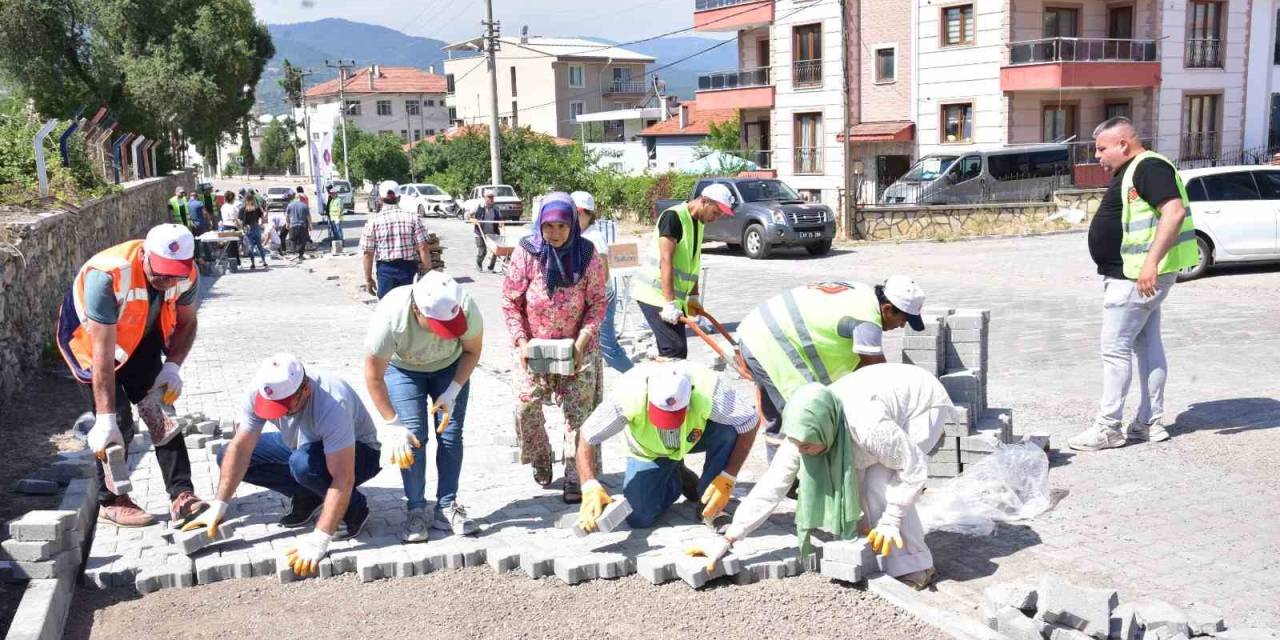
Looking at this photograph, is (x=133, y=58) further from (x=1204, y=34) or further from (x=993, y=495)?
(x=1204, y=34)

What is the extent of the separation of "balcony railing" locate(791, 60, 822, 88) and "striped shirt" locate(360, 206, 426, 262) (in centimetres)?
2717

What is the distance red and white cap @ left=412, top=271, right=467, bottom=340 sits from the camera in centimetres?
497

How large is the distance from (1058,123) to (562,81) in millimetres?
41669

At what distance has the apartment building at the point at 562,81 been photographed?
223ft

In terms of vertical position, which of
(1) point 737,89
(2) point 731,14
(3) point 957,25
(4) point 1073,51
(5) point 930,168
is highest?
(2) point 731,14

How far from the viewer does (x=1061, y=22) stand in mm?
31656

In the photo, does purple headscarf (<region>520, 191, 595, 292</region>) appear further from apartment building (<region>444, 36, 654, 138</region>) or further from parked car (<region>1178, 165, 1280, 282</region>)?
apartment building (<region>444, 36, 654, 138</region>)

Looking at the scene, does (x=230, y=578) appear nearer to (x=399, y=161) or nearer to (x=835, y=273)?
(x=835, y=273)

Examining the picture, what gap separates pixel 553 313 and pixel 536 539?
3.93 feet

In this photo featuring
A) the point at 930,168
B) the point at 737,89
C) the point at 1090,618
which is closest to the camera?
the point at 1090,618

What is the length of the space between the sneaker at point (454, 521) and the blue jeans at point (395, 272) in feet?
15.7

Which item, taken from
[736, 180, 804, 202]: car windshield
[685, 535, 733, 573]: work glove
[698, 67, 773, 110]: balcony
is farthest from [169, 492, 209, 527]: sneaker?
[698, 67, 773, 110]: balcony

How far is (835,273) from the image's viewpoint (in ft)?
58.6

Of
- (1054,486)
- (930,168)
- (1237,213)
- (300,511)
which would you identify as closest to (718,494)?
(1054,486)
